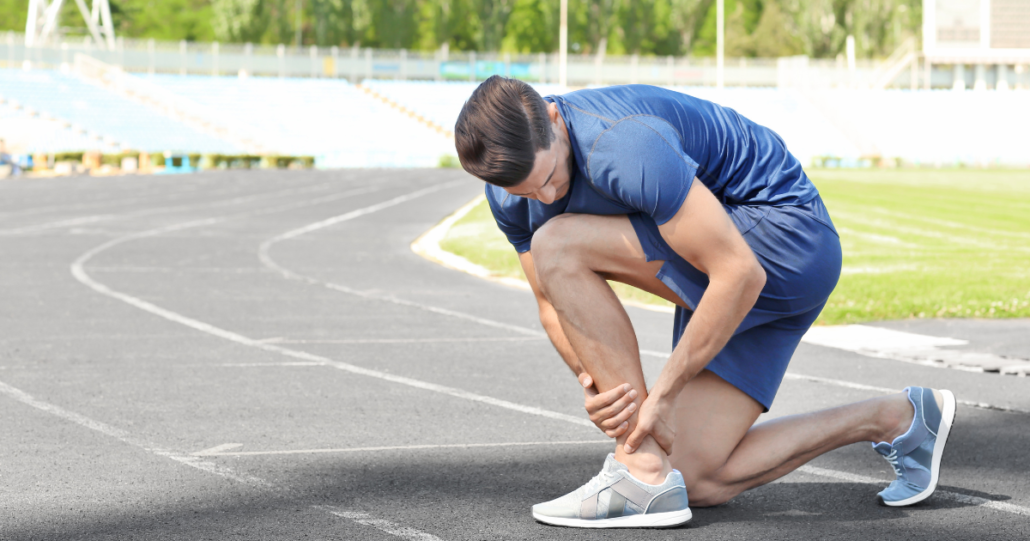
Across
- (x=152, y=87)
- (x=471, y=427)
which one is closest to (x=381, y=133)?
(x=152, y=87)

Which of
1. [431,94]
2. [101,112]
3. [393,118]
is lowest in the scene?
[393,118]

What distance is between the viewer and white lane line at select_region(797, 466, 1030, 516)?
3781mm

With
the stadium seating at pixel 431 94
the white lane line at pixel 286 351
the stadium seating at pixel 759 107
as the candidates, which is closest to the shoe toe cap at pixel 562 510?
the white lane line at pixel 286 351

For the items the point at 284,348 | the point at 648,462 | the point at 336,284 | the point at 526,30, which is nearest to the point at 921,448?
the point at 648,462

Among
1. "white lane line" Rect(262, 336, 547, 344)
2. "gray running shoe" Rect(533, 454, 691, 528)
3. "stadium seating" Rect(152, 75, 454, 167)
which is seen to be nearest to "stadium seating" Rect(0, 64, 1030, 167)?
"stadium seating" Rect(152, 75, 454, 167)

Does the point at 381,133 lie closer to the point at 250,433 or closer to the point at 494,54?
the point at 494,54

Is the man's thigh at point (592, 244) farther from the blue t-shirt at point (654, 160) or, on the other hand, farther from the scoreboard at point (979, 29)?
the scoreboard at point (979, 29)

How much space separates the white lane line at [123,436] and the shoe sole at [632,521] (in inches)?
45.6

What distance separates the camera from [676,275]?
139 inches

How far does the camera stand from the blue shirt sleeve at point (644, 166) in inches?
124

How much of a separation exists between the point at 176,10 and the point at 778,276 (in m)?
96.0

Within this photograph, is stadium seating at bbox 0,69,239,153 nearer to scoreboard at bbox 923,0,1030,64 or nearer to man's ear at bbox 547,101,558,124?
scoreboard at bbox 923,0,1030,64

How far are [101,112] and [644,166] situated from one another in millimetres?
53190

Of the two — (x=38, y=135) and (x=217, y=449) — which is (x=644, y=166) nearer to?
(x=217, y=449)
